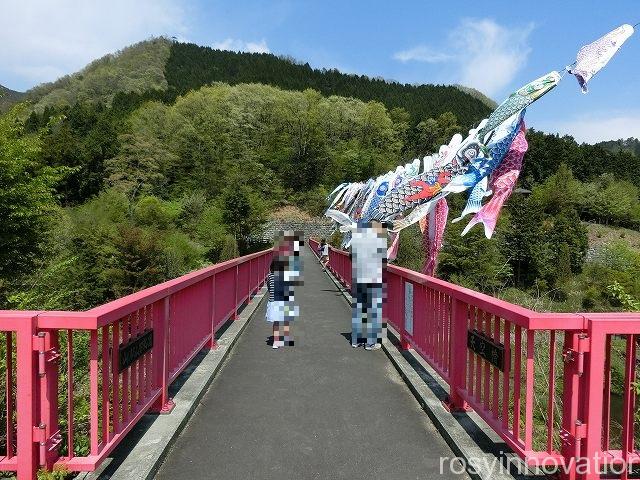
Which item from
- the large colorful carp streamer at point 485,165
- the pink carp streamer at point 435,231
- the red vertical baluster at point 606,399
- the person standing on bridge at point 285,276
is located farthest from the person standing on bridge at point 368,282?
the red vertical baluster at point 606,399

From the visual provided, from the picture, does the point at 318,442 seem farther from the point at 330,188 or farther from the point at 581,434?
the point at 330,188

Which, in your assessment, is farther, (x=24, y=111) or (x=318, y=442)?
(x=24, y=111)

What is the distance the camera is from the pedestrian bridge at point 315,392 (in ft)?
9.71

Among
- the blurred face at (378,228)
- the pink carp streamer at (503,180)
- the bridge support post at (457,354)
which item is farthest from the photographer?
the pink carp streamer at (503,180)

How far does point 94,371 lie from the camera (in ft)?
9.91

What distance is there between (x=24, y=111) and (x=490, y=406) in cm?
1806

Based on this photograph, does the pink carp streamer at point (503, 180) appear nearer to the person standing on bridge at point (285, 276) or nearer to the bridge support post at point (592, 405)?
the person standing on bridge at point (285, 276)

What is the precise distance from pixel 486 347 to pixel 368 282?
3414 mm

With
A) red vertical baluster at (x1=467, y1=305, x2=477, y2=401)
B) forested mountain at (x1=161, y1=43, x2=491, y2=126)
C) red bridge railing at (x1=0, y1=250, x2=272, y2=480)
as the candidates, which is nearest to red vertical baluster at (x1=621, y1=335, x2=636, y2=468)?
red vertical baluster at (x1=467, y1=305, x2=477, y2=401)

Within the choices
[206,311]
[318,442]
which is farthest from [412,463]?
[206,311]

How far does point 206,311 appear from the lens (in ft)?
21.3

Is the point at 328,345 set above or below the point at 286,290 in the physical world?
below

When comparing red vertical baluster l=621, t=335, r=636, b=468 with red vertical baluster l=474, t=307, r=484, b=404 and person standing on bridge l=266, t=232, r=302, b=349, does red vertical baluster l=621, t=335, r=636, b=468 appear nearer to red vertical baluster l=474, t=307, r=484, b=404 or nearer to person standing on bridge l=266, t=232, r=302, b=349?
red vertical baluster l=474, t=307, r=484, b=404

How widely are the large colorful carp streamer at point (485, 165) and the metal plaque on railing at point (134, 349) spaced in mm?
5548
